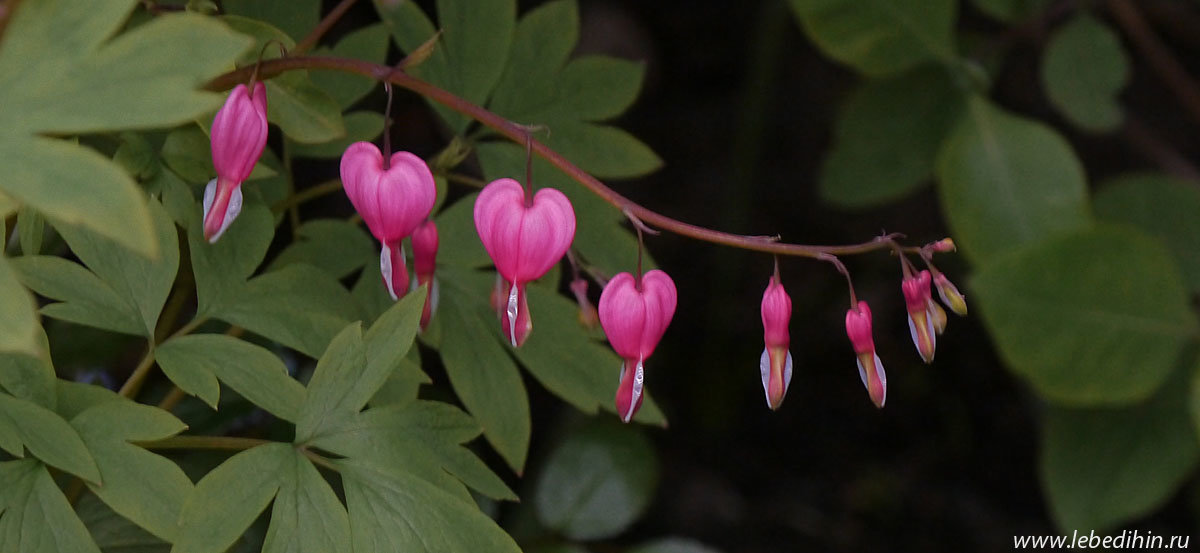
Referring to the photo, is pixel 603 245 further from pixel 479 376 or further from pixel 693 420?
pixel 693 420

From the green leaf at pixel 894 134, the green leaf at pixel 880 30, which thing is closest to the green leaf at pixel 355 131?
the green leaf at pixel 880 30

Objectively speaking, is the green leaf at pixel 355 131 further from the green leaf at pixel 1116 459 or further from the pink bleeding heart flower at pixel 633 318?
the green leaf at pixel 1116 459

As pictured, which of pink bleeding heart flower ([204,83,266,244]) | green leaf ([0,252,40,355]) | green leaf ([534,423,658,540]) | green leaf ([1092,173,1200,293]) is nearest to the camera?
green leaf ([0,252,40,355])

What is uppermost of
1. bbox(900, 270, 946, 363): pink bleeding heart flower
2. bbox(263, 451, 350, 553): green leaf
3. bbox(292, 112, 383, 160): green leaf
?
bbox(900, 270, 946, 363): pink bleeding heart flower

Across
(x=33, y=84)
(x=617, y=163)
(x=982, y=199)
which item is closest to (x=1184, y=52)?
(x=982, y=199)

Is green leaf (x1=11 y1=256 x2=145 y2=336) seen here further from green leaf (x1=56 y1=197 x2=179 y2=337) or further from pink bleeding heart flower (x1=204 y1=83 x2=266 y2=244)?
pink bleeding heart flower (x1=204 y1=83 x2=266 y2=244)

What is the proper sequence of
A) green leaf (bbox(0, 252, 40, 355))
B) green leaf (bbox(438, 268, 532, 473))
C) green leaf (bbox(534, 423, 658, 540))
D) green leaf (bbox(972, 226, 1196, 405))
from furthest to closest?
green leaf (bbox(972, 226, 1196, 405)) → green leaf (bbox(534, 423, 658, 540)) → green leaf (bbox(438, 268, 532, 473)) → green leaf (bbox(0, 252, 40, 355))

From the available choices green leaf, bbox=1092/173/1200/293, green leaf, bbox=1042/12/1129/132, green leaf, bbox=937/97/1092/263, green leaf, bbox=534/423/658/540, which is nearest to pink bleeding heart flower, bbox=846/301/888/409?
green leaf, bbox=534/423/658/540
